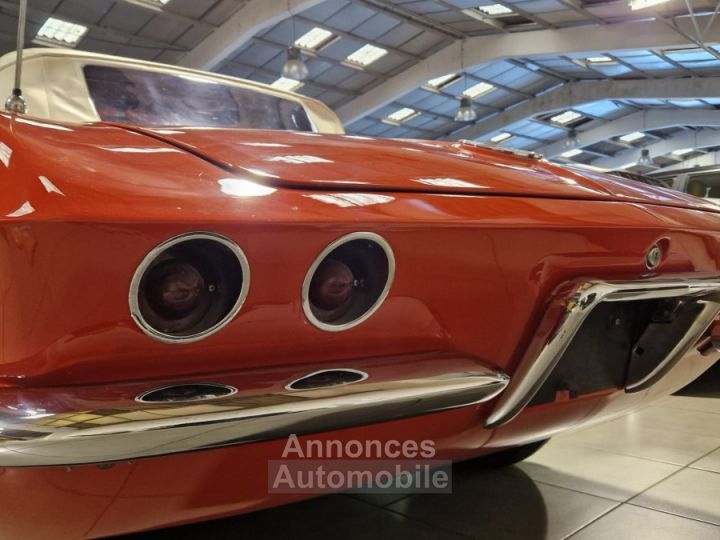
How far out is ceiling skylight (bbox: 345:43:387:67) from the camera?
526 inches

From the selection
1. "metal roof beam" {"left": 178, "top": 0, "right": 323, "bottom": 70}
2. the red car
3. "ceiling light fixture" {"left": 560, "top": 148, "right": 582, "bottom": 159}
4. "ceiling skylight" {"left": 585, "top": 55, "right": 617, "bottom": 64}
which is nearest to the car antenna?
the red car

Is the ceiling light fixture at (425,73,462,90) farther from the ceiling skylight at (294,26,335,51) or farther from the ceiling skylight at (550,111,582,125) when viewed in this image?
the ceiling skylight at (550,111,582,125)

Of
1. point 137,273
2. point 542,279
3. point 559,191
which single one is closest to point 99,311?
point 137,273

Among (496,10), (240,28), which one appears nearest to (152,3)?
(240,28)

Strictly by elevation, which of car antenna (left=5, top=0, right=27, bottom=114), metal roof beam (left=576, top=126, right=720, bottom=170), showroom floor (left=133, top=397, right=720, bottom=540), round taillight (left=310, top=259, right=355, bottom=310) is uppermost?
metal roof beam (left=576, top=126, right=720, bottom=170)

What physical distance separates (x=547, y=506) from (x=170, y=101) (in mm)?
1790

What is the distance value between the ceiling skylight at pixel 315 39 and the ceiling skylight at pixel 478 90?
5.23 m

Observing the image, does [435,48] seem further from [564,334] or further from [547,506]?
[564,334]

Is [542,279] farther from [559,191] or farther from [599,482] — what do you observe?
[599,482]

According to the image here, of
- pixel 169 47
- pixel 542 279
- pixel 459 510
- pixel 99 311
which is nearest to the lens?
pixel 99 311

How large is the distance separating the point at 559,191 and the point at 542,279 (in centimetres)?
21

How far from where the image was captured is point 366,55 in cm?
1367

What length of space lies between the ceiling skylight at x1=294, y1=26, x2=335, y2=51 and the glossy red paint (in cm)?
1130

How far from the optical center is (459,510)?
Result: 7.06 feet
